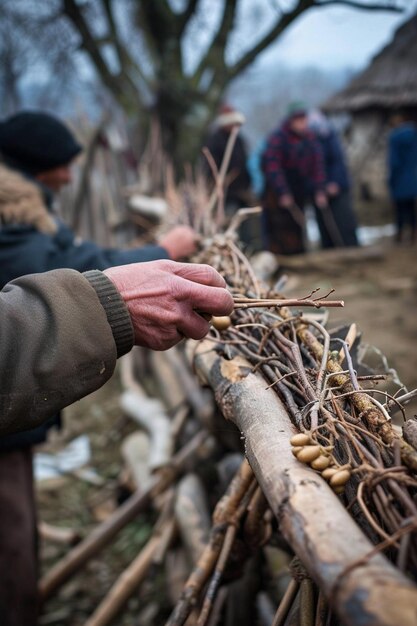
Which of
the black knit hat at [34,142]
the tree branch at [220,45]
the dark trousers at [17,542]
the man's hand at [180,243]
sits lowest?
the dark trousers at [17,542]

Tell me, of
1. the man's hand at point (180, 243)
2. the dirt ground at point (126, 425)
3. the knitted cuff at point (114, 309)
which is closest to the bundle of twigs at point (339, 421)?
the knitted cuff at point (114, 309)

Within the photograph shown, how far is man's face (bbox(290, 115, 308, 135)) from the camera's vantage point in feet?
21.6

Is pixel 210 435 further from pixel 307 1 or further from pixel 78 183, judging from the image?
pixel 307 1

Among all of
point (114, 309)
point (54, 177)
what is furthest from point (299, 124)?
point (114, 309)

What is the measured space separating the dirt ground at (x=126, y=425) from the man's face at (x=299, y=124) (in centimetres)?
143

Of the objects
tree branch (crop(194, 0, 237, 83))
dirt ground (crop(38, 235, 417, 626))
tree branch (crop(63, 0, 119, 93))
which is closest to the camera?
dirt ground (crop(38, 235, 417, 626))

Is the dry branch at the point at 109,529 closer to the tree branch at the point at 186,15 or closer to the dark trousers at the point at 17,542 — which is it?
the dark trousers at the point at 17,542

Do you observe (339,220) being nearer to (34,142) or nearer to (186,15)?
(186,15)

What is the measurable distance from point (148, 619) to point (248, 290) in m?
1.85

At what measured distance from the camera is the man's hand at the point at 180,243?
2.70m

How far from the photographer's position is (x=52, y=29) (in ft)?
37.3

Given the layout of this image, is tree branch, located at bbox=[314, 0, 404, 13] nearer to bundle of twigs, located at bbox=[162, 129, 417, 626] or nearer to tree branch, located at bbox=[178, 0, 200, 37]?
tree branch, located at bbox=[178, 0, 200, 37]

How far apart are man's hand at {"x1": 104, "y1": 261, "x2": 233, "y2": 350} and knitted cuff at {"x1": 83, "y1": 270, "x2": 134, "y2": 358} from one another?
22 mm

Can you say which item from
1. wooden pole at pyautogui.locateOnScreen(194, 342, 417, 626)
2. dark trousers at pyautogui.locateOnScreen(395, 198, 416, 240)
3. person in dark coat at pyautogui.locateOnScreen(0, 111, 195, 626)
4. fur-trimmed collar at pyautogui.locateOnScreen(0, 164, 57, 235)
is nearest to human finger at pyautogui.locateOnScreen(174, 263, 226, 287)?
wooden pole at pyautogui.locateOnScreen(194, 342, 417, 626)
